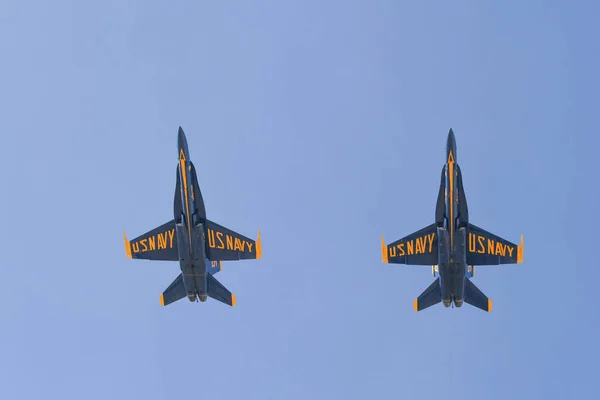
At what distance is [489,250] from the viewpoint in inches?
3312

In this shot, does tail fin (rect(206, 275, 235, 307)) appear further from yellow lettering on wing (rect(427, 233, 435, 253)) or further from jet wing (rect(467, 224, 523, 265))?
jet wing (rect(467, 224, 523, 265))

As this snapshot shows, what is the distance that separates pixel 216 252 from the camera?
279ft

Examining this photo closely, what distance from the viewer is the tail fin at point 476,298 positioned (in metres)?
85.1

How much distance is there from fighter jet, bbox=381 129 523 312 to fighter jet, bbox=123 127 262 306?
13.4 metres

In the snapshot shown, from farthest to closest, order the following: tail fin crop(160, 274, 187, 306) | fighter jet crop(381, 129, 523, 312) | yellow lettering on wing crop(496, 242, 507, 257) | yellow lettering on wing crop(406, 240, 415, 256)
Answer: tail fin crop(160, 274, 187, 306)
yellow lettering on wing crop(406, 240, 415, 256)
yellow lettering on wing crop(496, 242, 507, 257)
fighter jet crop(381, 129, 523, 312)

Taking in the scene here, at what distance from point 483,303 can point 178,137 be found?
29.6 metres

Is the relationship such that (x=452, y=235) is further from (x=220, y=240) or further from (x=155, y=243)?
(x=155, y=243)

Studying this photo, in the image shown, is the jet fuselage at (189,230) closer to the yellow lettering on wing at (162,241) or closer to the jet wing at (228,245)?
the jet wing at (228,245)

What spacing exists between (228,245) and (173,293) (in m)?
6.72

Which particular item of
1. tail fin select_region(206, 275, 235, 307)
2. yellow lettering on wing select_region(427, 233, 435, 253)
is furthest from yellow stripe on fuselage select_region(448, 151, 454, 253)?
tail fin select_region(206, 275, 235, 307)

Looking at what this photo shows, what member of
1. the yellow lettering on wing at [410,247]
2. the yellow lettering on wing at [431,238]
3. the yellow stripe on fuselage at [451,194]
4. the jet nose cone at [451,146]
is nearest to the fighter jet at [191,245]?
the yellow lettering on wing at [410,247]

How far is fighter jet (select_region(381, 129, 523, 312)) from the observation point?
79.2m

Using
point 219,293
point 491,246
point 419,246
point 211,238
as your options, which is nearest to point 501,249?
point 491,246

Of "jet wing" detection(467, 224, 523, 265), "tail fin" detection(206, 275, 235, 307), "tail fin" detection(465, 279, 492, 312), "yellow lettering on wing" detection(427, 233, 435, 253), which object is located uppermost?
"yellow lettering on wing" detection(427, 233, 435, 253)
